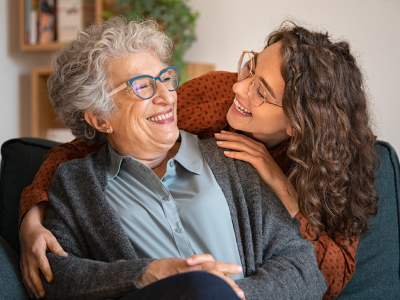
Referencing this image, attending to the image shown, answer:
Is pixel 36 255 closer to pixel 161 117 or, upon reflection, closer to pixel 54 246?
pixel 54 246

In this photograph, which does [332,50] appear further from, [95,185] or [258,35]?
[258,35]

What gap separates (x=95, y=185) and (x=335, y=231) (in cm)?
90

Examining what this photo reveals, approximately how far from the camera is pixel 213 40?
3170 mm

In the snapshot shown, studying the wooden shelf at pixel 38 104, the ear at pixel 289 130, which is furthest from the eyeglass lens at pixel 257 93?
the wooden shelf at pixel 38 104

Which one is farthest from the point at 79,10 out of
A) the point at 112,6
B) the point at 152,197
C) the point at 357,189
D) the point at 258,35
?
the point at 357,189

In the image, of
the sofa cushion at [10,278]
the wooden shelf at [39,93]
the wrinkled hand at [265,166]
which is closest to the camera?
the sofa cushion at [10,278]

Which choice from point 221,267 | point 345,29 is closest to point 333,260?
point 221,267

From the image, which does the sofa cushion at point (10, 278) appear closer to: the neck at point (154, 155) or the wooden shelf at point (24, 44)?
the neck at point (154, 155)

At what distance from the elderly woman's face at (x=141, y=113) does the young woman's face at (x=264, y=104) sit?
0.81 feet

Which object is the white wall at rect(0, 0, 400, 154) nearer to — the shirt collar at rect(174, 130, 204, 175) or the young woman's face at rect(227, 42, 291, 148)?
the young woman's face at rect(227, 42, 291, 148)

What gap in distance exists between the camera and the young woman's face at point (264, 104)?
1425 mm

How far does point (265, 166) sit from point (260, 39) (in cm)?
172

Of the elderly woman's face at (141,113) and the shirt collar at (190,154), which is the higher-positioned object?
the elderly woman's face at (141,113)

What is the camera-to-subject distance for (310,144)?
54.4 inches
